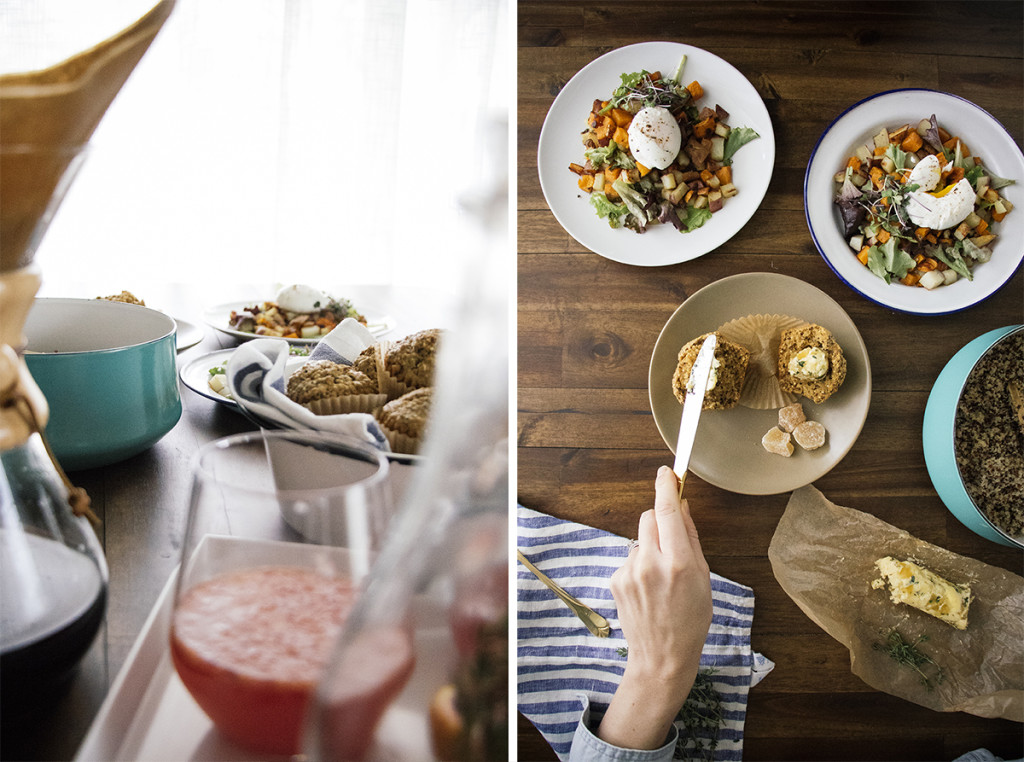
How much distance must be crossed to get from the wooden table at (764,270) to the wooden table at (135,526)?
62cm

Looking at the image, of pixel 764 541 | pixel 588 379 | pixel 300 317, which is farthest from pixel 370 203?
pixel 764 541

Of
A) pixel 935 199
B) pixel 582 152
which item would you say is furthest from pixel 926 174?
pixel 582 152

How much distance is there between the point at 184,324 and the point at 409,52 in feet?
0.49

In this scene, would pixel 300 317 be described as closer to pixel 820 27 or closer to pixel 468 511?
pixel 468 511

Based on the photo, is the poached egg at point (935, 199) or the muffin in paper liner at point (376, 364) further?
the poached egg at point (935, 199)

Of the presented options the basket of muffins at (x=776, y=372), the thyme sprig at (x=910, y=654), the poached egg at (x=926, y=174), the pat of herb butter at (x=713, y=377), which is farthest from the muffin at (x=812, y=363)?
the thyme sprig at (x=910, y=654)

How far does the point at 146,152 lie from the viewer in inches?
9.7

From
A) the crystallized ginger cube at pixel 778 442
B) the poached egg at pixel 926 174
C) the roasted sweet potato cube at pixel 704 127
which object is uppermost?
the roasted sweet potato cube at pixel 704 127

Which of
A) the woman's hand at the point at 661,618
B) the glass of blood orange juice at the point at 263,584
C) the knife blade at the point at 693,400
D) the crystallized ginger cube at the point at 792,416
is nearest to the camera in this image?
the glass of blood orange juice at the point at 263,584

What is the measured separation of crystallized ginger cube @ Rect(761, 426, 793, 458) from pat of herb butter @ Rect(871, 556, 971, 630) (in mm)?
212

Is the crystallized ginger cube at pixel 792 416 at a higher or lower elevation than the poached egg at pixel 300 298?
lower

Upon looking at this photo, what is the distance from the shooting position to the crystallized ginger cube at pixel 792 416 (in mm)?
813

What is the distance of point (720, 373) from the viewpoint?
0.78 meters

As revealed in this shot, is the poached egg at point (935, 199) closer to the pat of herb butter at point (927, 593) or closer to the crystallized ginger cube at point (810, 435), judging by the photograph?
the crystallized ginger cube at point (810, 435)
